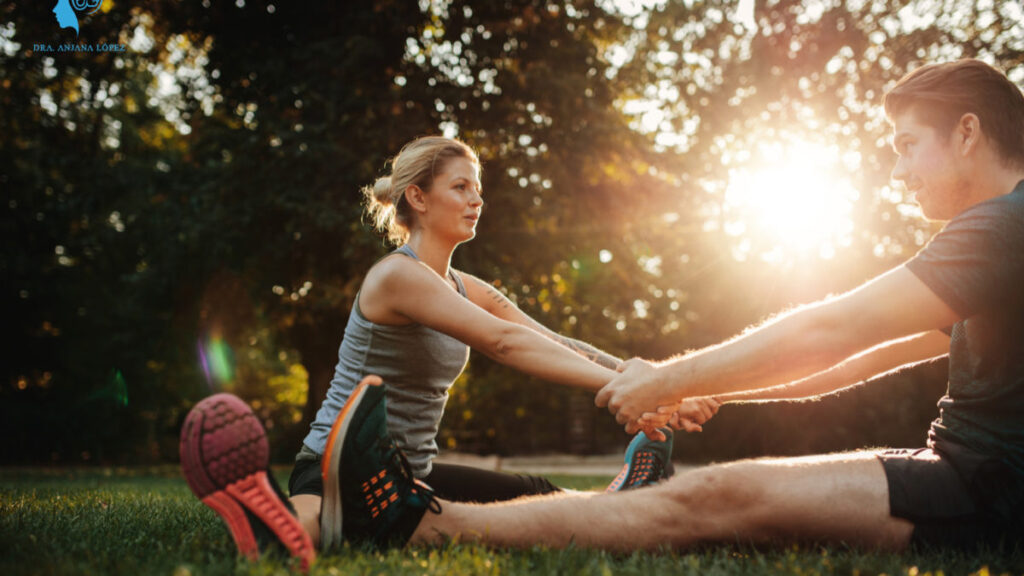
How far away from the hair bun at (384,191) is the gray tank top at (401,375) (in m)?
0.59

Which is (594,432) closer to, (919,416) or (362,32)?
(919,416)

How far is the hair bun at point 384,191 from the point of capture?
3756mm

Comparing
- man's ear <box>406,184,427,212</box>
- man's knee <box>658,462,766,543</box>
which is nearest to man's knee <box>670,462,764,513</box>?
man's knee <box>658,462,766,543</box>

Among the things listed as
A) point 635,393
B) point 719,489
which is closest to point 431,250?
point 635,393

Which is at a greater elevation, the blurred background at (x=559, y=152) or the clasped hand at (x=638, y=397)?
A: the blurred background at (x=559, y=152)

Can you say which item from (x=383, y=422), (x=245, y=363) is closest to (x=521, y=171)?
(x=383, y=422)

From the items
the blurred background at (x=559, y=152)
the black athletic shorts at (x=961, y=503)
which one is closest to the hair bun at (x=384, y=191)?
the black athletic shorts at (x=961, y=503)

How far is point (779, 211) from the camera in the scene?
11844mm

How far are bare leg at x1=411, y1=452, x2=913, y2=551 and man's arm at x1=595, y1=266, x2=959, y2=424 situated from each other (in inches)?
13.2

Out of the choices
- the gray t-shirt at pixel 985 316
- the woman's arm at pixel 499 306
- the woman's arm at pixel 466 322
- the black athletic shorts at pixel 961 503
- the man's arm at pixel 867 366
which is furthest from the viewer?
the woman's arm at pixel 499 306

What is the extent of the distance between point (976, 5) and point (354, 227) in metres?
10.6

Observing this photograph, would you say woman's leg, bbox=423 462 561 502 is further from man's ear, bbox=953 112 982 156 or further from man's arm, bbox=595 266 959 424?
man's ear, bbox=953 112 982 156

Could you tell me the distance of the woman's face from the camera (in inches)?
140

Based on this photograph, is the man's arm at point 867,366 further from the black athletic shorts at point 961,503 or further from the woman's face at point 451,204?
the woman's face at point 451,204
